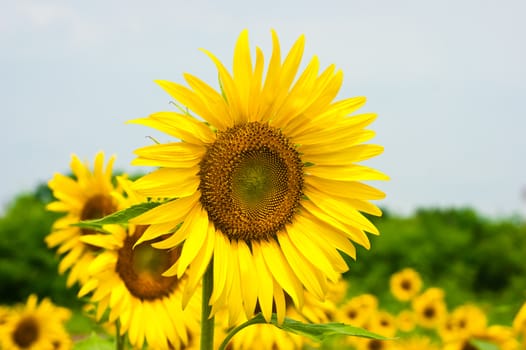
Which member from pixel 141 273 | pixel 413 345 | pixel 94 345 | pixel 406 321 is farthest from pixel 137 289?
pixel 406 321

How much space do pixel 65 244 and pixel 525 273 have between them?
13.0 metres

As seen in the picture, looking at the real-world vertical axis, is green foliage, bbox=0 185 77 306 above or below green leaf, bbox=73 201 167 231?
below

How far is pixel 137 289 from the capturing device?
341 centimetres

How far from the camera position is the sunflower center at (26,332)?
5711mm

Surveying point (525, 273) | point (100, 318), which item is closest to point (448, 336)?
point (100, 318)

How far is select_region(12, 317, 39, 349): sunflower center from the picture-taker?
571 cm

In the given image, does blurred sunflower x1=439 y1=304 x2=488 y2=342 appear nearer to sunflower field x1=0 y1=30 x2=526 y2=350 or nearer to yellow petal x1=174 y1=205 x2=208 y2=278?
sunflower field x1=0 y1=30 x2=526 y2=350

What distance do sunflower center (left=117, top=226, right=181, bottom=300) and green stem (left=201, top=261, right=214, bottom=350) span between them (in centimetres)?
88

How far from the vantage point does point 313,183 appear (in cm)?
271

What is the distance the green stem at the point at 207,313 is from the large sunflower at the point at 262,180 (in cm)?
6

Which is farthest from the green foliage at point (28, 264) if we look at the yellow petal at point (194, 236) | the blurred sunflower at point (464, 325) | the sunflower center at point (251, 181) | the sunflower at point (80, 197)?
the yellow petal at point (194, 236)

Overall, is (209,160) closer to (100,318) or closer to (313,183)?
(313,183)

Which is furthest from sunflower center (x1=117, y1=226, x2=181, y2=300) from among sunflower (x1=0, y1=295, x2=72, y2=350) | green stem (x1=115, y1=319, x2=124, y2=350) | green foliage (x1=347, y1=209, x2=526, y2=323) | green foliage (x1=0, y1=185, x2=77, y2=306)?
green foliage (x1=0, y1=185, x2=77, y2=306)

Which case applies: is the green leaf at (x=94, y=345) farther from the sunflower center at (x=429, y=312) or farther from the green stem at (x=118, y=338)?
the sunflower center at (x=429, y=312)
